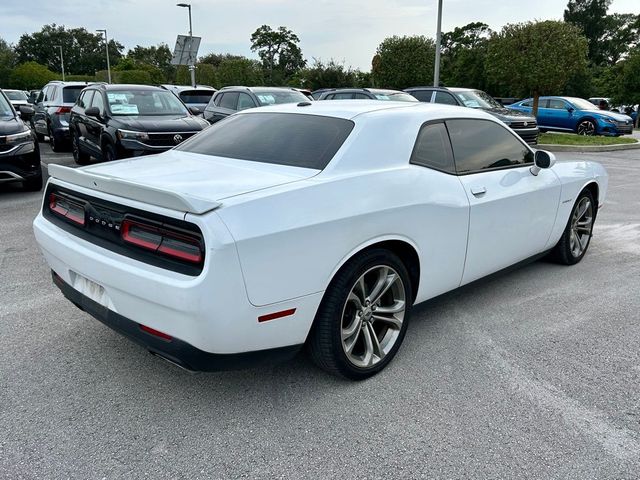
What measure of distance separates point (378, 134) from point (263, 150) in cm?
74

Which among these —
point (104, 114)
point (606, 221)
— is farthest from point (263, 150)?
point (104, 114)

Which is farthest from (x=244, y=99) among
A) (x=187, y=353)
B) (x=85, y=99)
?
(x=187, y=353)

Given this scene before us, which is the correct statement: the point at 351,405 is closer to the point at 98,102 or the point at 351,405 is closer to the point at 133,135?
the point at 133,135

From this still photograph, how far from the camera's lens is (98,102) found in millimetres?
10227

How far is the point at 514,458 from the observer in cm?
241

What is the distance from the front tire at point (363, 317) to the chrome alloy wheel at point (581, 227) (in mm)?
2534

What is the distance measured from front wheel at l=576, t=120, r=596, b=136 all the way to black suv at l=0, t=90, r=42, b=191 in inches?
717

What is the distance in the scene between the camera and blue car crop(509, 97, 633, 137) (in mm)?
19312

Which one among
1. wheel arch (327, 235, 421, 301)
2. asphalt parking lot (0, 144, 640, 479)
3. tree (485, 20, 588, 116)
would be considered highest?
tree (485, 20, 588, 116)

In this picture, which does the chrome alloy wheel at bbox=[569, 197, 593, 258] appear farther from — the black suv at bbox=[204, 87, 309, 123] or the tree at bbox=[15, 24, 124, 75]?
the tree at bbox=[15, 24, 124, 75]

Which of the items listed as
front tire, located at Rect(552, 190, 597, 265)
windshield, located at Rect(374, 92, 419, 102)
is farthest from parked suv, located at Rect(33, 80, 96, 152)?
front tire, located at Rect(552, 190, 597, 265)

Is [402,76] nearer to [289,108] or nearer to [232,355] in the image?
[289,108]

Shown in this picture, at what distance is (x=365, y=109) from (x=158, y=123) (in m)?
6.47

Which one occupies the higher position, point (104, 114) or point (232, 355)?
point (104, 114)
